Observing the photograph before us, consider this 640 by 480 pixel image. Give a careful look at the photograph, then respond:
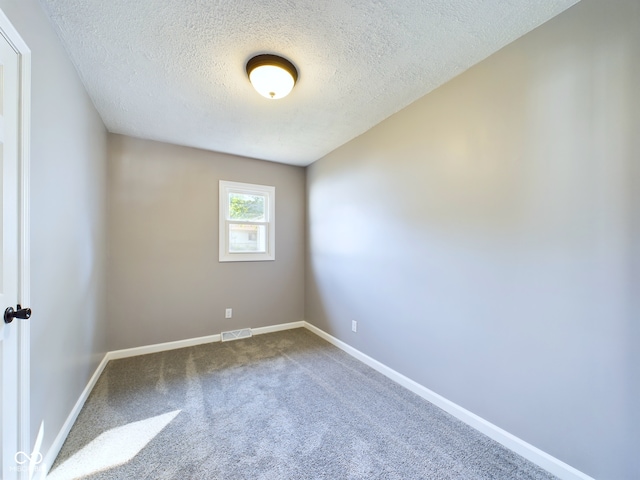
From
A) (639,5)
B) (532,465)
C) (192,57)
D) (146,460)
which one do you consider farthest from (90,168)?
(532,465)

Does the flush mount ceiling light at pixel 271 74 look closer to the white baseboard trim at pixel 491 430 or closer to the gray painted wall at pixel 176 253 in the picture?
the gray painted wall at pixel 176 253

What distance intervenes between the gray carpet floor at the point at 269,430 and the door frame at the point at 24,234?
54cm

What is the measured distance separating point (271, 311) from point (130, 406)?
199 centimetres

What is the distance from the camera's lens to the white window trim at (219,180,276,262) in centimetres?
354

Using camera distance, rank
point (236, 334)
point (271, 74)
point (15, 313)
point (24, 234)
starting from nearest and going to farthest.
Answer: point (15, 313), point (24, 234), point (271, 74), point (236, 334)

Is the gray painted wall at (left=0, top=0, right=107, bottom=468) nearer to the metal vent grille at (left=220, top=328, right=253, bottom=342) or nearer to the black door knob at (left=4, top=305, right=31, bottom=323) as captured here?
the black door knob at (left=4, top=305, right=31, bottom=323)

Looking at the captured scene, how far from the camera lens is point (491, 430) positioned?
5.66 ft

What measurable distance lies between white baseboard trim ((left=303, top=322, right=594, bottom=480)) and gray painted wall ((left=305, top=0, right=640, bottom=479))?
47 mm

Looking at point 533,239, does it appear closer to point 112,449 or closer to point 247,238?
point 112,449

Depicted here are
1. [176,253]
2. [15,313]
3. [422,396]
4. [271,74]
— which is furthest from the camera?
[176,253]

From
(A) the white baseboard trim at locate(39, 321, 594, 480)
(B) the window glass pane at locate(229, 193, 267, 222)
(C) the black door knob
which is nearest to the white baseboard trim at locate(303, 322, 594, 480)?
(A) the white baseboard trim at locate(39, 321, 594, 480)

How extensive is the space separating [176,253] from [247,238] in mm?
927

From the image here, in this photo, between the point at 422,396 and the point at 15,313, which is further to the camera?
the point at 422,396

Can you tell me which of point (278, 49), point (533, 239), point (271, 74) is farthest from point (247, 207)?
point (533, 239)
